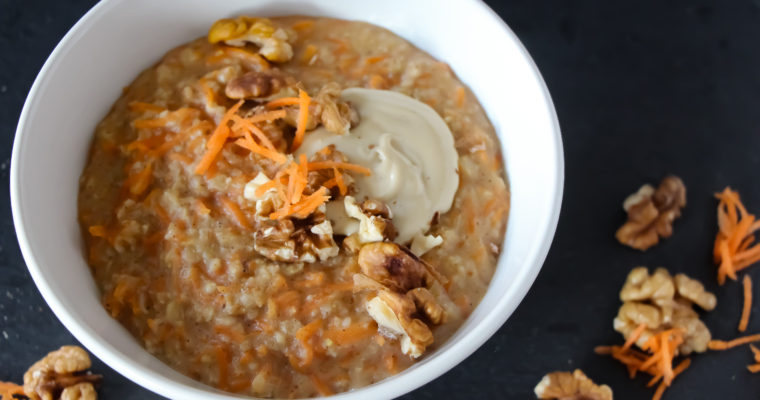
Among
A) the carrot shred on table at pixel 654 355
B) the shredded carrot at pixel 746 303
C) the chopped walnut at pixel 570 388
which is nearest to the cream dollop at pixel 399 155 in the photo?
the chopped walnut at pixel 570 388

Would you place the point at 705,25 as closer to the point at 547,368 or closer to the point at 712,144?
the point at 712,144

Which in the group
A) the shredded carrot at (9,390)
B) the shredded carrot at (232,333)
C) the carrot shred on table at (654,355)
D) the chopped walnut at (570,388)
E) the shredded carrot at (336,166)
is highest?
the shredded carrot at (336,166)

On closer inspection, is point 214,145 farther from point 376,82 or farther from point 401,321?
point 401,321

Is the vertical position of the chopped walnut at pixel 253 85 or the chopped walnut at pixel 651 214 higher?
the chopped walnut at pixel 253 85

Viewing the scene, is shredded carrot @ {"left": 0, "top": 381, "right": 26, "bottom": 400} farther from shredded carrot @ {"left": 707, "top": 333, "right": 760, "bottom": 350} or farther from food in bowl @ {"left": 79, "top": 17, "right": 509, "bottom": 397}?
shredded carrot @ {"left": 707, "top": 333, "right": 760, "bottom": 350}

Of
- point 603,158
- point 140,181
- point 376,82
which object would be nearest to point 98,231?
point 140,181

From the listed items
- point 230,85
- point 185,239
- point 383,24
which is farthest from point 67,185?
point 383,24

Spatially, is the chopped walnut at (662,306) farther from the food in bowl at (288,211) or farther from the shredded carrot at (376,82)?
the shredded carrot at (376,82)
